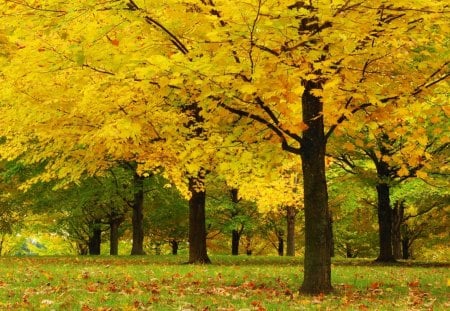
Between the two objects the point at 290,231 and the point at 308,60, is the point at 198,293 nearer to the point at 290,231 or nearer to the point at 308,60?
the point at 308,60

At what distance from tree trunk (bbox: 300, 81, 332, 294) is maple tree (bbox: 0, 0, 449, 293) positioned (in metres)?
0.02

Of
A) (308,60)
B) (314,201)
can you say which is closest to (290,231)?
(314,201)

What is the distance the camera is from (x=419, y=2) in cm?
666

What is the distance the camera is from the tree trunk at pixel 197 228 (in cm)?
1744

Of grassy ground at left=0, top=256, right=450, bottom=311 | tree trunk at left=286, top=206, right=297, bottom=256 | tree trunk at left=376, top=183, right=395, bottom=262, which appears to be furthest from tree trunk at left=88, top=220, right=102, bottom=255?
grassy ground at left=0, top=256, right=450, bottom=311

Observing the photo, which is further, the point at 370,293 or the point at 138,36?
the point at 370,293

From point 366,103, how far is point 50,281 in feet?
21.1

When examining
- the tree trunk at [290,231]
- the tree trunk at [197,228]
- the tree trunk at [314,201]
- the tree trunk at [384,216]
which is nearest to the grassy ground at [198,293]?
the tree trunk at [314,201]

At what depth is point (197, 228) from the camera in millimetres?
17562

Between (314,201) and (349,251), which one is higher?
(314,201)

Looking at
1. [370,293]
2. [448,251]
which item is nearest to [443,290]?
[370,293]

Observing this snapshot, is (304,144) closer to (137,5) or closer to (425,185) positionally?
(137,5)

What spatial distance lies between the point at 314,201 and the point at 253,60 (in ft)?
10.2

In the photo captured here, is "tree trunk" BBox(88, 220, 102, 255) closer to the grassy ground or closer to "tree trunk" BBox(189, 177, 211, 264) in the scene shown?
"tree trunk" BBox(189, 177, 211, 264)
